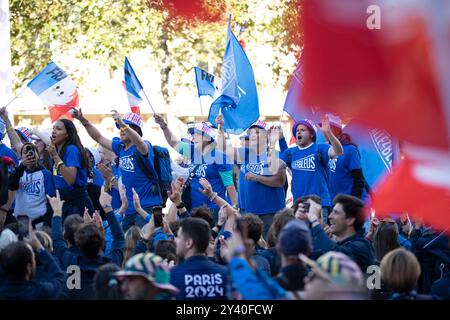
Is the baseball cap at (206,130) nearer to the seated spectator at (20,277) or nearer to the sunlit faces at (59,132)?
the sunlit faces at (59,132)

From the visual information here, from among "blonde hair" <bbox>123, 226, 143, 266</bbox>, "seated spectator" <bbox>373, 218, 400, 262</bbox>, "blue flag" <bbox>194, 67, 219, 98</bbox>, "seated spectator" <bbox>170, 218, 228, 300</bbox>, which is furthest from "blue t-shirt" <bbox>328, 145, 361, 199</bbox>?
"seated spectator" <bbox>170, 218, 228, 300</bbox>

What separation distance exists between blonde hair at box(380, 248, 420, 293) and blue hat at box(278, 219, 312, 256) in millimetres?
525

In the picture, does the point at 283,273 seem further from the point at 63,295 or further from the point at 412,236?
the point at 412,236

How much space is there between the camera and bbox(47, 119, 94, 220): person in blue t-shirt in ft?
32.0

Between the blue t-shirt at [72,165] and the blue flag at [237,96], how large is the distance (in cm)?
171

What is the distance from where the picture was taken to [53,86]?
11562 millimetres

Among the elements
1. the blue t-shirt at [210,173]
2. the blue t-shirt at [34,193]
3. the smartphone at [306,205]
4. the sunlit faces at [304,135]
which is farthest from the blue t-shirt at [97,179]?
the smartphone at [306,205]

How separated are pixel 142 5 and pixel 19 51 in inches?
155

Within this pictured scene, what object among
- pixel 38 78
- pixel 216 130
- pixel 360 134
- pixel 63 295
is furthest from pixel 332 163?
pixel 63 295

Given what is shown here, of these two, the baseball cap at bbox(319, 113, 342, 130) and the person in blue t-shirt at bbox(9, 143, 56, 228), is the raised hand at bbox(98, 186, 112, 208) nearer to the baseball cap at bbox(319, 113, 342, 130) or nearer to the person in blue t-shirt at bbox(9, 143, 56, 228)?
the person in blue t-shirt at bbox(9, 143, 56, 228)

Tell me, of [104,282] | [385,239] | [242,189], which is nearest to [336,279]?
[104,282]

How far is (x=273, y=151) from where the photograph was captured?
1041 cm

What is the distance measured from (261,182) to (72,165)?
1.92 metres

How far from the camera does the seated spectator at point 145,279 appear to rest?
18.0 feet
